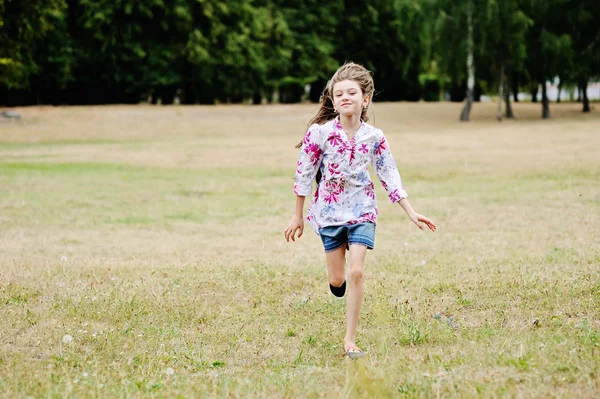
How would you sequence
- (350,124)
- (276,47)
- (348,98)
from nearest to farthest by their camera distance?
(348,98)
(350,124)
(276,47)

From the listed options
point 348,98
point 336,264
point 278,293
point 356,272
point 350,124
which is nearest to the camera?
point 356,272

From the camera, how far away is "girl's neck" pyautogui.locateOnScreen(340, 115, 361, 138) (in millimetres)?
5648

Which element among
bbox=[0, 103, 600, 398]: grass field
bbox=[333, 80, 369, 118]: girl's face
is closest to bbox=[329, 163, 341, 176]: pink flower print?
bbox=[333, 80, 369, 118]: girl's face

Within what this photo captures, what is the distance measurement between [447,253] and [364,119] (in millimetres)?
4134

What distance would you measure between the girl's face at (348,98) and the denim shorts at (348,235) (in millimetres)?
810

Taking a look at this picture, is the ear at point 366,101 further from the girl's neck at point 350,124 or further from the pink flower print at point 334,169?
the pink flower print at point 334,169

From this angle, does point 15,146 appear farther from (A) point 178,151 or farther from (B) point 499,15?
(B) point 499,15

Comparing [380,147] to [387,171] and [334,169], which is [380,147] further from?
[334,169]

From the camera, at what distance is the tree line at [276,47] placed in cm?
4353

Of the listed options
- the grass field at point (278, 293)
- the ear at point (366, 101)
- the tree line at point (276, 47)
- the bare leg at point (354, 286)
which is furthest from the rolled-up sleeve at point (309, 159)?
the tree line at point (276, 47)

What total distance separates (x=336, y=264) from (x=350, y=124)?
103 centimetres

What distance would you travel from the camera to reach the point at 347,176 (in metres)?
5.61

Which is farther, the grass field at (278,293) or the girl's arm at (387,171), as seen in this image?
the girl's arm at (387,171)

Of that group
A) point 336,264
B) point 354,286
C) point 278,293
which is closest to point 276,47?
point 278,293
